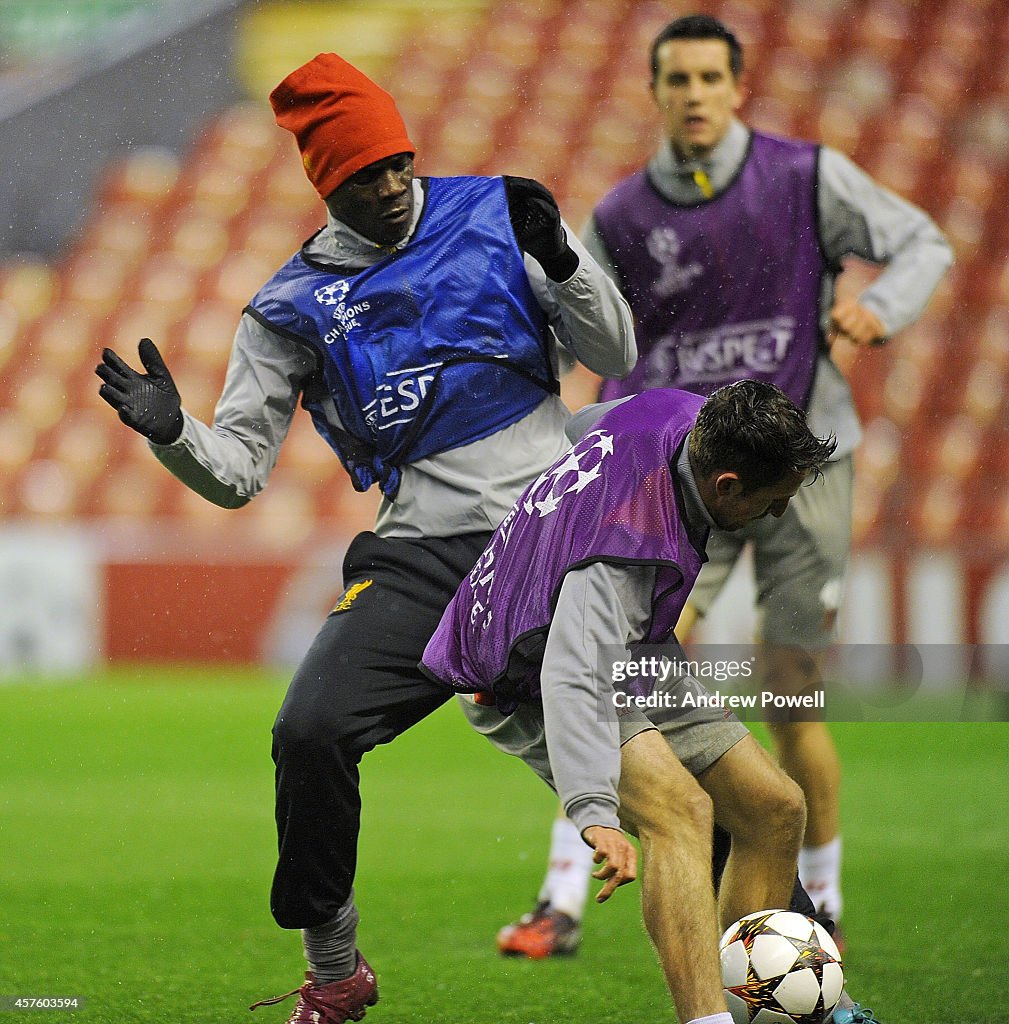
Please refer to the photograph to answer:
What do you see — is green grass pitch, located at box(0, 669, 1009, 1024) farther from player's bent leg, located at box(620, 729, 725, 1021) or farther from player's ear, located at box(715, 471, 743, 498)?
player's ear, located at box(715, 471, 743, 498)

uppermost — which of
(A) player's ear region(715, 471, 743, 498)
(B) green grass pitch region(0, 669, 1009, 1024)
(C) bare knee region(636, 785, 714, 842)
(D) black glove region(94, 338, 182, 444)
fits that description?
(D) black glove region(94, 338, 182, 444)

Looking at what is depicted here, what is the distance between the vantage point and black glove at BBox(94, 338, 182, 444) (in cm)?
256

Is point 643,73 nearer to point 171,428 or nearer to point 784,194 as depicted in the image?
point 784,194

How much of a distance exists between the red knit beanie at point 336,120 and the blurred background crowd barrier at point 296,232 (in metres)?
3.86

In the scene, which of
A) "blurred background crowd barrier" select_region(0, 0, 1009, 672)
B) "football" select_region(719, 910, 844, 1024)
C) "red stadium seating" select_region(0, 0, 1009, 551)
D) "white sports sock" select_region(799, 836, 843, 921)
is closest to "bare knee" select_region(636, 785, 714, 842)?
"football" select_region(719, 910, 844, 1024)

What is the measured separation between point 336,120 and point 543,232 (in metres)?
0.40

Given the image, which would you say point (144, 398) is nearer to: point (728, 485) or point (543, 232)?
point (543, 232)

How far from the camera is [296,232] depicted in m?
8.92

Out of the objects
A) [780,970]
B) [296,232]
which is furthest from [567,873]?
[296,232]

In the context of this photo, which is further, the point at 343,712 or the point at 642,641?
the point at 343,712

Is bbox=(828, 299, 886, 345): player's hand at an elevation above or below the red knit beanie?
below

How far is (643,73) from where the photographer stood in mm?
6562

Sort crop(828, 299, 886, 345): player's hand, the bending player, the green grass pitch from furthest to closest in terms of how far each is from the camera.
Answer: crop(828, 299, 886, 345): player's hand
the green grass pitch
the bending player

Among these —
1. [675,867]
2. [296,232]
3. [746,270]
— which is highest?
[296,232]
